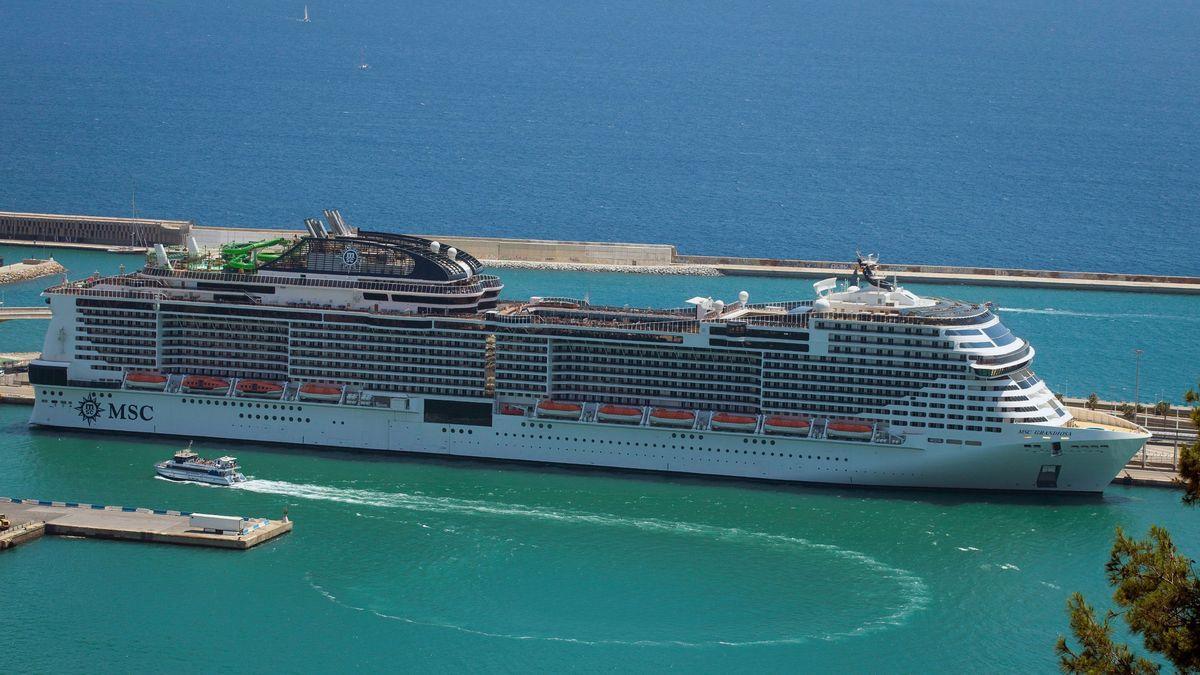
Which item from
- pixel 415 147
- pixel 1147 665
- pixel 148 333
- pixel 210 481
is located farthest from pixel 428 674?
pixel 415 147

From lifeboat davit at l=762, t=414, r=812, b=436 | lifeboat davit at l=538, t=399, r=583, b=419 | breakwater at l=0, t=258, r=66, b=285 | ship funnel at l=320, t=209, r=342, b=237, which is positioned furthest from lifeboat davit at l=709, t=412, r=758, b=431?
breakwater at l=0, t=258, r=66, b=285

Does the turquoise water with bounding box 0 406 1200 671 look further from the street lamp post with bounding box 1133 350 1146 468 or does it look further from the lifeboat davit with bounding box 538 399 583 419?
the street lamp post with bounding box 1133 350 1146 468

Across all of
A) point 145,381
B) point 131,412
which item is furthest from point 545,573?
point 131,412

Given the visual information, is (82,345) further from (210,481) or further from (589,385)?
(589,385)

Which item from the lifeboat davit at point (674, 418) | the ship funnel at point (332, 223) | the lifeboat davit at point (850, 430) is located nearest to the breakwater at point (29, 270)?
the ship funnel at point (332, 223)

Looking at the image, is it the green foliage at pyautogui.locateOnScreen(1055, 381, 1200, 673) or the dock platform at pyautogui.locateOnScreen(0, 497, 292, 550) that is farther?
the dock platform at pyautogui.locateOnScreen(0, 497, 292, 550)

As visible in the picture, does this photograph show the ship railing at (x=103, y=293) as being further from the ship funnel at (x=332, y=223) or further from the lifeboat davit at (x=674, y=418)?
the lifeboat davit at (x=674, y=418)
